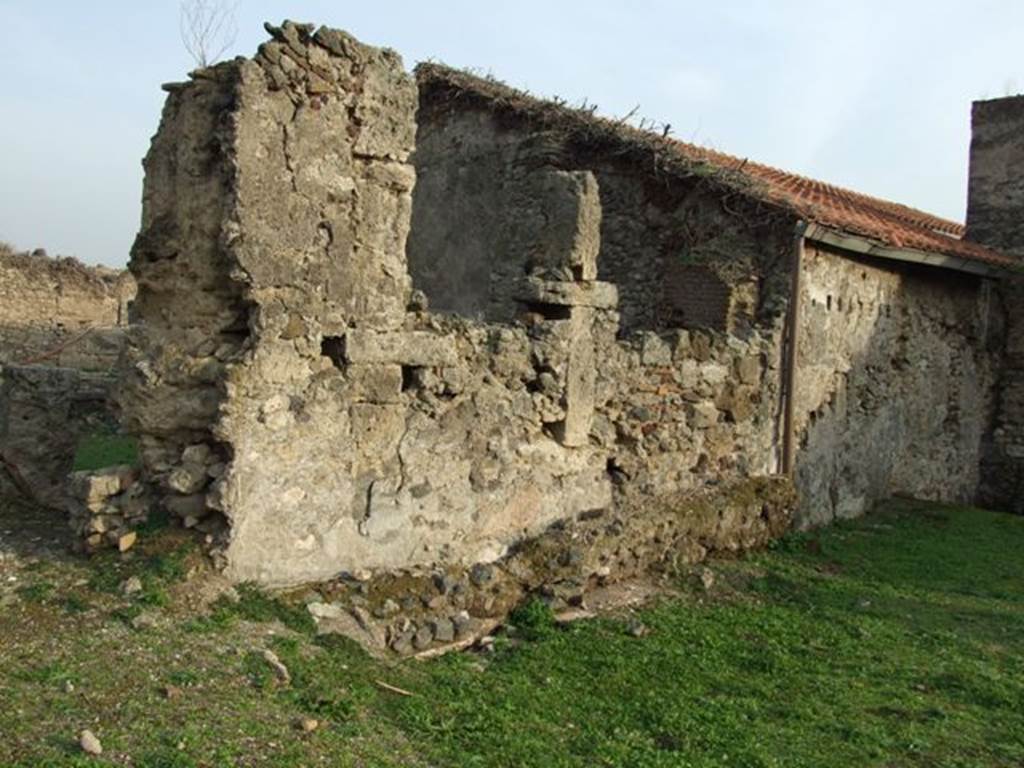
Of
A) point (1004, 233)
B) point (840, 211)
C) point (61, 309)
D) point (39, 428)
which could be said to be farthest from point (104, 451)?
point (1004, 233)

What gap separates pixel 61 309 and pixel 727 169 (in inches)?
566

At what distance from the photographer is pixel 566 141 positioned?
10867 millimetres

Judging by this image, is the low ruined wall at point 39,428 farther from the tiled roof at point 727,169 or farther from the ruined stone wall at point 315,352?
the tiled roof at point 727,169

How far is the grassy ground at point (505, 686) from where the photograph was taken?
154 inches

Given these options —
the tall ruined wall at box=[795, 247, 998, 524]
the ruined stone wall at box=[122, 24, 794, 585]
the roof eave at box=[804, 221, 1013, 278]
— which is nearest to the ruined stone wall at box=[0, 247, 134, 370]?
the tall ruined wall at box=[795, 247, 998, 524]

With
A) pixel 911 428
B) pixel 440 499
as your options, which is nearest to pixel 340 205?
pixel 440 499

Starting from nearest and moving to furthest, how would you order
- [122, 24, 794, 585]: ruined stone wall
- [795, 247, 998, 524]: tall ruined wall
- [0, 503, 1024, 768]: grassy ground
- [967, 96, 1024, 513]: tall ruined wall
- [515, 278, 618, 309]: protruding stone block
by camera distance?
[0, 503, 1024, 768]: grassy ground, [122, 24, 794, 585]: ruined stone wall, [515, 278, 618, 309]: protruding stone block, [795, 247, 998, 524]: tall ruined wall, [967, 96, 1024, 513]: tall ruined wall

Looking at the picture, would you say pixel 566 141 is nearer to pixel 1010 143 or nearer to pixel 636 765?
pixel 1010 143

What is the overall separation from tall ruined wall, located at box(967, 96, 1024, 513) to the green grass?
1031 centimetres

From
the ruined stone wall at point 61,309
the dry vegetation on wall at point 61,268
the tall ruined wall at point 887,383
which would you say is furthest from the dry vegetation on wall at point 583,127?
the dry vegetation on wall at point 61,268

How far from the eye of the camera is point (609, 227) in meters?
10.8

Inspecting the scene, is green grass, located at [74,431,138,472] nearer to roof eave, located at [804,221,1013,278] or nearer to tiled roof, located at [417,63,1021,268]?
tiled roof, located at [417,63,1021,268]

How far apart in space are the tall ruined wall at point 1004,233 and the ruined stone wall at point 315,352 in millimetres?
8484

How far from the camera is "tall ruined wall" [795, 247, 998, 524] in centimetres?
984
